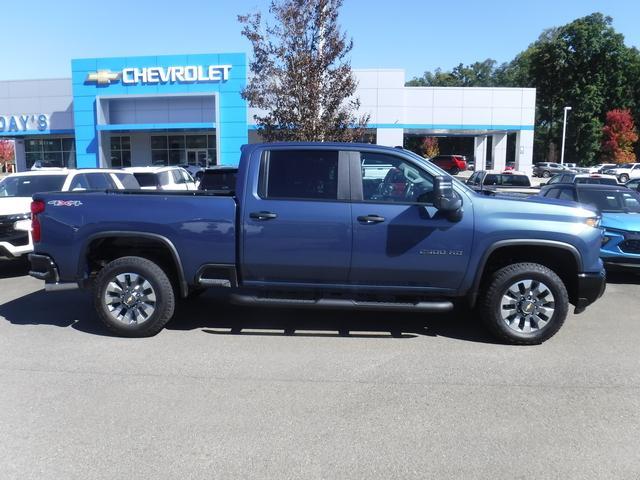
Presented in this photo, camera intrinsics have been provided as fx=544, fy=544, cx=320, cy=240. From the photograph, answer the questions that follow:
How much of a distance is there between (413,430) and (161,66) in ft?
116

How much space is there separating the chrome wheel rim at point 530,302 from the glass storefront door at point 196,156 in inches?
1442

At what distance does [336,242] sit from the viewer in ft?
17.6

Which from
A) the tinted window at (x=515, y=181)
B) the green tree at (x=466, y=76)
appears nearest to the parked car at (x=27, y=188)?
the tinted window at (x=515, y=181)

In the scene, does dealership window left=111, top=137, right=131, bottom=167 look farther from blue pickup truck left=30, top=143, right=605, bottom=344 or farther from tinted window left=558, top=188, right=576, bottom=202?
blue pickup truck left=30, top=143, right=605, bottom=344

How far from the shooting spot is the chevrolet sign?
115 feet

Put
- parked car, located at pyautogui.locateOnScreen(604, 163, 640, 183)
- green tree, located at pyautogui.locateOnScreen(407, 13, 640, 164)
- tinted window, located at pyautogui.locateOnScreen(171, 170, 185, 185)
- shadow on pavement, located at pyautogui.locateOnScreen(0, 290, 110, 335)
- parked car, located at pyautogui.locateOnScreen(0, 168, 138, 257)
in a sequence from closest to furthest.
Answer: shadow on pavement, located at pyautogui.locateOnScreen(0, 290, 110, 335), parked car, located at pyautogui.locateOnScreen(0, 168, 138, 257), tinted window, located at pyautogui.locateOnScreen(171, 170, 185, 185), parked car, located at pyautogui.locateOnScreen(604, 163, 640, 183), green tree, located at pyautogui.locateOnScreen(407, 13, 640, 164)

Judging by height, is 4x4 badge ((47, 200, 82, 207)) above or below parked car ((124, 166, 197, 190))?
below

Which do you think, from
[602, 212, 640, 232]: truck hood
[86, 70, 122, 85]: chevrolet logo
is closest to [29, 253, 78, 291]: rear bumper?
[602, 212, 640, 232]: truck hood

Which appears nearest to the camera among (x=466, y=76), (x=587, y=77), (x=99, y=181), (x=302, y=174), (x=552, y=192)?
(x=302, y=174)

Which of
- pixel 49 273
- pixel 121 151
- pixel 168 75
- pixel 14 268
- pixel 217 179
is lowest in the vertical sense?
pixel 14 268

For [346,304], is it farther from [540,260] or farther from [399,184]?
[540,260]

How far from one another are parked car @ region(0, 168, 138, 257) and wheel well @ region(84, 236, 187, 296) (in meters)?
3.45

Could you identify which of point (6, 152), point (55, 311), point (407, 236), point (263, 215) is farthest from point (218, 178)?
point (6, 152)

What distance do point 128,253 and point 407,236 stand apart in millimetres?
3027
